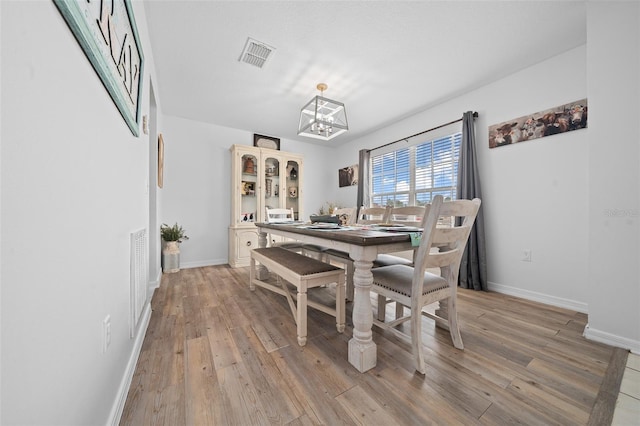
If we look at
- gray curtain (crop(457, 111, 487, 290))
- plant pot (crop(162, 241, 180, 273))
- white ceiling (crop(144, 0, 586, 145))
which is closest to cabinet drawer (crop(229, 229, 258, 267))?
plant pot (crop(162, 241, 180, 273))

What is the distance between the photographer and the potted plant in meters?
3.32

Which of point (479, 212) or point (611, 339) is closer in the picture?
point (611, 339)

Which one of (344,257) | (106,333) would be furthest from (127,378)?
(344,257)

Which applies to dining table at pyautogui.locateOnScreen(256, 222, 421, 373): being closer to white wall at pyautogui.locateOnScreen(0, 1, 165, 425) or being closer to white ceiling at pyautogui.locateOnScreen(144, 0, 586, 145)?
white wall at pyautogui.locateOnScreen(0, 1, 165, 425)

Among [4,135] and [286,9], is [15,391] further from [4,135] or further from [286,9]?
[286,9]

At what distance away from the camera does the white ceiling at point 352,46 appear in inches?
70.7

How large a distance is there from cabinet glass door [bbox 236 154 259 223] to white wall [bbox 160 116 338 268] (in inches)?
12.9

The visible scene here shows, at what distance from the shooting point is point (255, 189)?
4145 mm

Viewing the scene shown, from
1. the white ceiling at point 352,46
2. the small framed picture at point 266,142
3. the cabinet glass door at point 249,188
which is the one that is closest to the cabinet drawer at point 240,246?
the cabinet glass door at point 249,188

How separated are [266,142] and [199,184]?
1465 mm

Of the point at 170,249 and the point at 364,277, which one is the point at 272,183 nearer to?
the point at 170,249

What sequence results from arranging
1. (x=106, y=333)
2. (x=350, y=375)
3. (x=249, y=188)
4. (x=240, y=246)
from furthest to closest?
1. (x=249, y=188)
2. (x=240, y=246)
3. (x=350, y=375)
4. (x=106, y=333)

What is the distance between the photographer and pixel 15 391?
1.35 feet

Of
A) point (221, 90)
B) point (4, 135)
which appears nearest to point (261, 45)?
point (221, 90)
